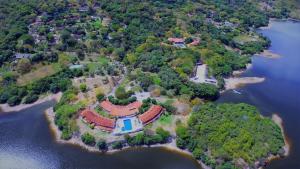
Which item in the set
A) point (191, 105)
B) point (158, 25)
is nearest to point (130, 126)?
point (191, 105)

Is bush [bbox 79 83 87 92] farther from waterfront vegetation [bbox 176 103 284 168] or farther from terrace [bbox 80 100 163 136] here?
waterfront vegetation [bbox 176 103 284 168]

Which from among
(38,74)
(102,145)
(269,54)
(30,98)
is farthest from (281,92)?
(38,74)

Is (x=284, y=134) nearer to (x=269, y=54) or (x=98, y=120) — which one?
(x=98, y=120)

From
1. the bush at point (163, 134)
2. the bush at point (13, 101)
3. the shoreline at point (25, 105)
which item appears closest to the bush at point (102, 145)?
the bush at point (163, 134)

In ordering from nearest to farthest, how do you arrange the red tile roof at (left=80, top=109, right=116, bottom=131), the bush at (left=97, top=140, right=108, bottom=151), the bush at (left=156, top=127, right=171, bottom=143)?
1. the bush at (left=97, top=140, right=108, bottom=151)
2. the bush at (left=156, top=127, right=171, bottom=143)
3. the red tile roof at (left=80, top=109, right=116, bottom=131)

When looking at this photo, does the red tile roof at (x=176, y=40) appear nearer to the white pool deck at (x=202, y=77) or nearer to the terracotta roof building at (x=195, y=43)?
the terracotta roof building at (x=195, y=43)

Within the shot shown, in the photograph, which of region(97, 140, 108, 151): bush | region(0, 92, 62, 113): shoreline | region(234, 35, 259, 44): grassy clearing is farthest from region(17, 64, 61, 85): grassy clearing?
region(234, 35, 259, 44): grassy clearing

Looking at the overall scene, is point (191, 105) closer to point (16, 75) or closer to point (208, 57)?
point (208, 57)
